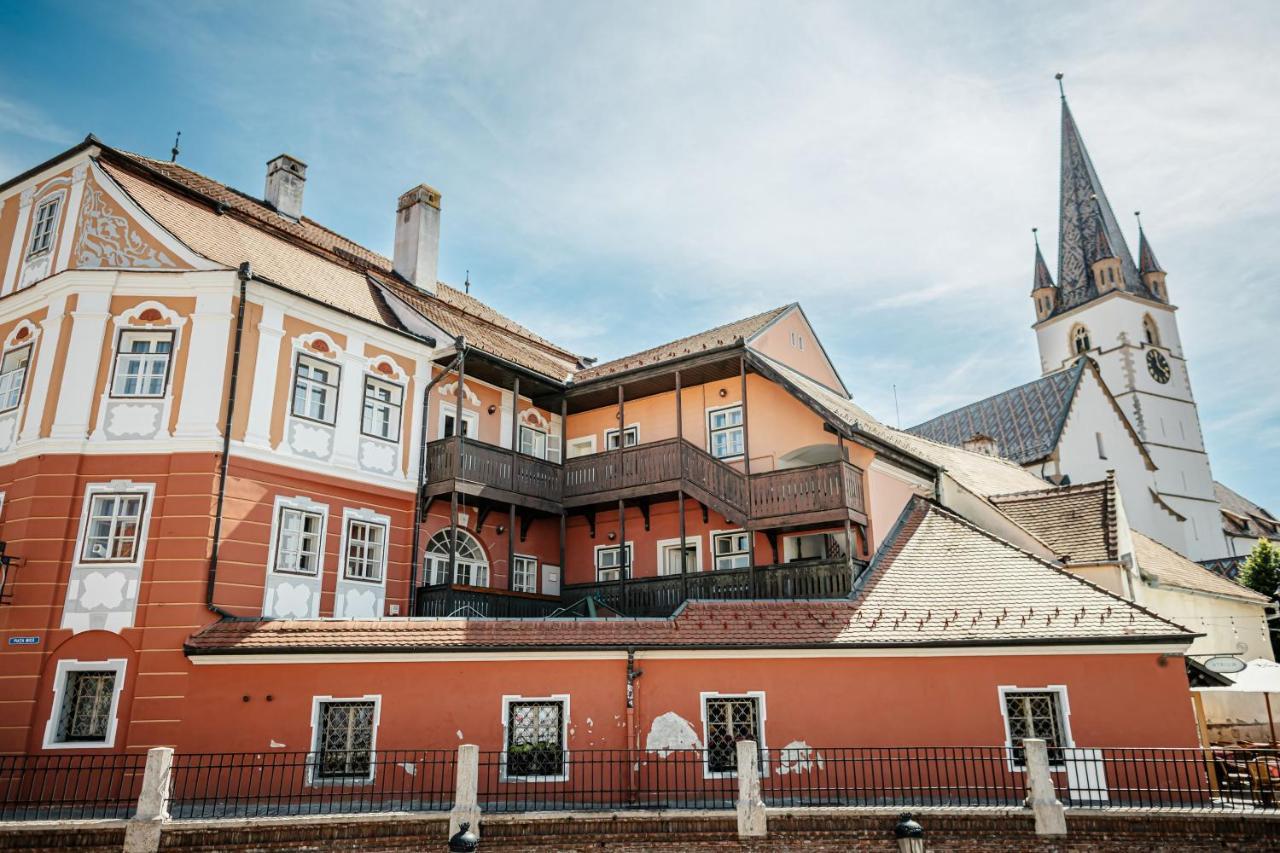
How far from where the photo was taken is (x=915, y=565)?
18281mm

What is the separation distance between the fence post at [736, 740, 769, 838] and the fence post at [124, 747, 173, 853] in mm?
7703

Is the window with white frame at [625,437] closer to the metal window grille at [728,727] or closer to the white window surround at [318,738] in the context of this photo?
the metal window grille at [728,727]

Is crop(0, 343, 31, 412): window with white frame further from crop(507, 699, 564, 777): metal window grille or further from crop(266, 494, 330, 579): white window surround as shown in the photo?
crop(507, 699, 564, 777): metal window grille

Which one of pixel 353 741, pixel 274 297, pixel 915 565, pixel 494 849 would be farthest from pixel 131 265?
pixel 915 565

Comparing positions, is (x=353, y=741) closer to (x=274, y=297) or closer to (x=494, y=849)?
(x=494, y=849)

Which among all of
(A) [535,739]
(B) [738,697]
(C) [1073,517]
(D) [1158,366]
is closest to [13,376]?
(A) [535,739]

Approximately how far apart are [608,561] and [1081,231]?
54.6 metres

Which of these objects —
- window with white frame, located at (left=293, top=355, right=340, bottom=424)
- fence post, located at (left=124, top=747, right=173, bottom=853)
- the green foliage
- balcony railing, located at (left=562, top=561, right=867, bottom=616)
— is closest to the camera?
fence post, located at (left=124, top=747, right=173, bottom=853)

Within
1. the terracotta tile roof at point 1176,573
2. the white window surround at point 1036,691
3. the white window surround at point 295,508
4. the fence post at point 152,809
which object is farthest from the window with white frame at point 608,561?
the terracotta tile roof at point 1176,573

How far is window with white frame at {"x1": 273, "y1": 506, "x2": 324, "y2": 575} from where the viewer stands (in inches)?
659

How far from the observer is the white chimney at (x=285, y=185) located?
23062 mm

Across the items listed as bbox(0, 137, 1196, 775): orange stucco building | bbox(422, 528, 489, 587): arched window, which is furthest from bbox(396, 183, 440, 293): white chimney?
bbox(422, 528, 489, 587): arched window

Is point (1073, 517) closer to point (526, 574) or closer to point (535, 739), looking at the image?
point (526, 574)

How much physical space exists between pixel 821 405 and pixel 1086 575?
290 inches
